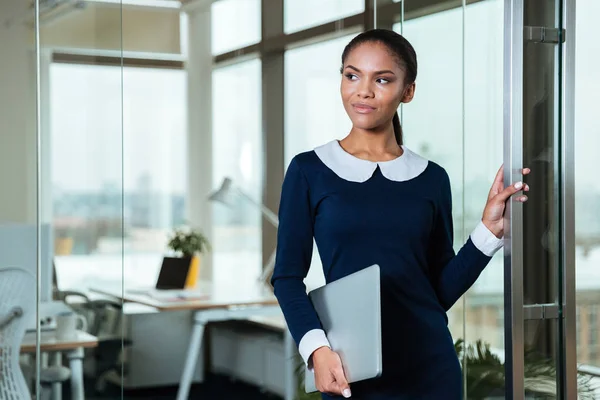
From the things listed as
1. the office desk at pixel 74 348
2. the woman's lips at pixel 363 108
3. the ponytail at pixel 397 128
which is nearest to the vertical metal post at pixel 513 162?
the ponytail at pixel 397 128

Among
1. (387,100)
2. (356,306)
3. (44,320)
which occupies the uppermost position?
(387,100)

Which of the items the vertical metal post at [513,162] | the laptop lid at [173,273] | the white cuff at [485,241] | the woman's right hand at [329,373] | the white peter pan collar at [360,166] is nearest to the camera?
the woman's right hand at [329,373]

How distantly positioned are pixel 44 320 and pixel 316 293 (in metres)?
1.45

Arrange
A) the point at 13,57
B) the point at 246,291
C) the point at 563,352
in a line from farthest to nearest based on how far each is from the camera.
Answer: the point at 246,291 < the point at 13,57 < the point at 563,352

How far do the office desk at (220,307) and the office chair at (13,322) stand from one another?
382 mm

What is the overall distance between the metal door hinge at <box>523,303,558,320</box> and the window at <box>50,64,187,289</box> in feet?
4.50

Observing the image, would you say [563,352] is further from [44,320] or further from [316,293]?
[44,320]

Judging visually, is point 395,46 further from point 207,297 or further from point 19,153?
point 207,297

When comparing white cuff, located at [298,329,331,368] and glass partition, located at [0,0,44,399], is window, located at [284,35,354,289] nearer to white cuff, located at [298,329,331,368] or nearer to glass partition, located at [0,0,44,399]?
glass partition, located at [0,0,44,399]

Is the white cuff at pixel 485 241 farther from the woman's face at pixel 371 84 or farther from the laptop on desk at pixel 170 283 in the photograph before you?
the laptop on desk at pixel 170 283

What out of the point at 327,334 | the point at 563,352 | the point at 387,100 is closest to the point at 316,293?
the point at 327,334

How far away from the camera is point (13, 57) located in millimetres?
2805

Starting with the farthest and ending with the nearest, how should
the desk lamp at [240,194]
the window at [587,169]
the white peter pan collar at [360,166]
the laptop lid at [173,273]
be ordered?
the desk lamp at [240,194], the laptop lid at [173,273], the window at [587,169], the white peter pan collar at [360,166]

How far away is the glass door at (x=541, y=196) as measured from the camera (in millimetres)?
1892
